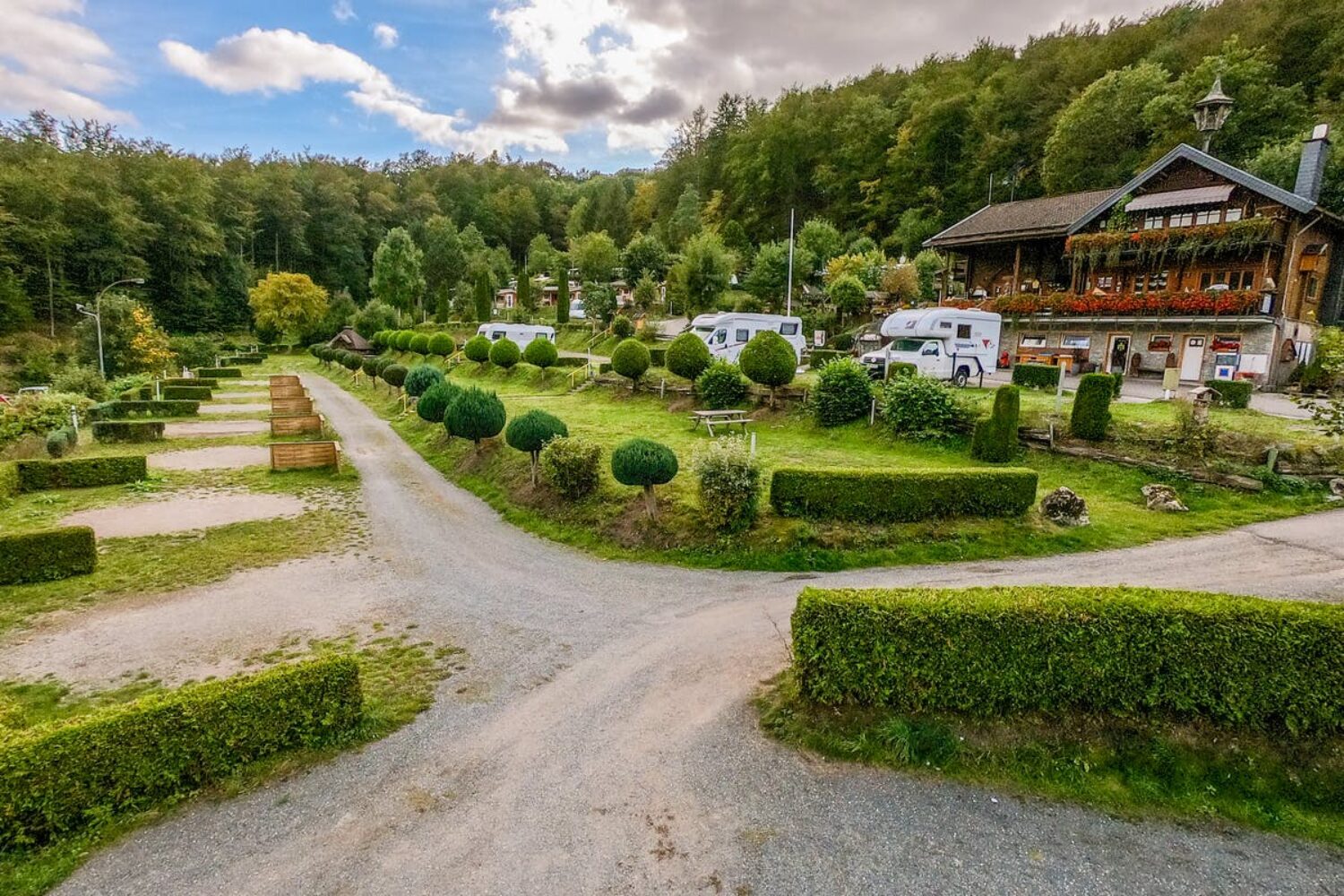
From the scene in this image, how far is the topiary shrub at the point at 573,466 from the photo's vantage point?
13.6m

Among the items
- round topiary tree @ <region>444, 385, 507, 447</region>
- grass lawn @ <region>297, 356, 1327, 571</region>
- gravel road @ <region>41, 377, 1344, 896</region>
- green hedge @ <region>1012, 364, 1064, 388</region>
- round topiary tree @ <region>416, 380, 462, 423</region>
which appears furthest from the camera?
green hedge @ <region>1012, 364, 1064, 388</region>

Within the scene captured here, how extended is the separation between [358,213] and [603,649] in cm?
9864

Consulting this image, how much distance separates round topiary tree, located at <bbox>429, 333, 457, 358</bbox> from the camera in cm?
4406

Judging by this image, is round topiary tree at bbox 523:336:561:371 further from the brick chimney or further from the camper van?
the brick chimney

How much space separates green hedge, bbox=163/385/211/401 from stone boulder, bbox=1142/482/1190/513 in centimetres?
3853

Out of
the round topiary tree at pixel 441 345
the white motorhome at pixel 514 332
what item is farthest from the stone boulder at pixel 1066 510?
the round topiary tree at pixel 441 345

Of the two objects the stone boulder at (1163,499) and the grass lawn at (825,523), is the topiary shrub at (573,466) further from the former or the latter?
the stone boulder at (1163,499)

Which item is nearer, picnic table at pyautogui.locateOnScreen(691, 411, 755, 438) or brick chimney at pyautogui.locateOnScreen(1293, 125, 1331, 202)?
picnic table at pyautogui.locateOnScreen(691, 411, 755, 438)

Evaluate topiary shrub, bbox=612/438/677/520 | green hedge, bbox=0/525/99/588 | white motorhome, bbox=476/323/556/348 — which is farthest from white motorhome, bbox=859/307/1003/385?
white motorhome, bbox=476/323/556/348

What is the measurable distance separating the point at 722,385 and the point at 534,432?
353 inches

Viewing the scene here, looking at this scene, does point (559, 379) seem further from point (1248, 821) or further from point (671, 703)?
point (1248, 821)

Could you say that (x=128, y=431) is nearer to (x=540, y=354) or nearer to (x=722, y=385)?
(x=540, y=354)

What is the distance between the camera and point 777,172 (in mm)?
65938

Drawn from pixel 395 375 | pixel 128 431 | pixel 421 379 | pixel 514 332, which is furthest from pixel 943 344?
pixel 128 431
